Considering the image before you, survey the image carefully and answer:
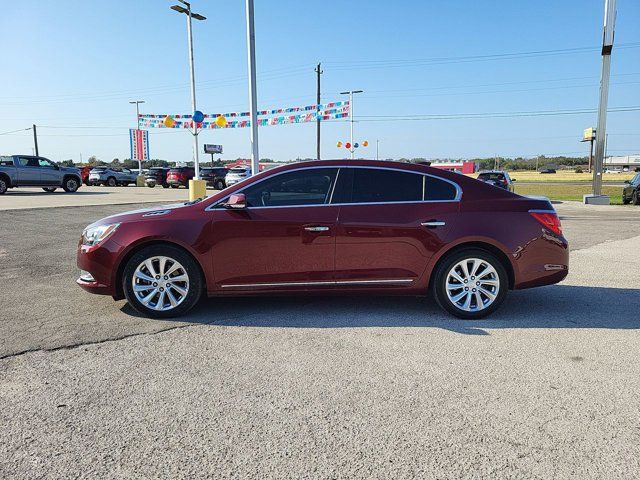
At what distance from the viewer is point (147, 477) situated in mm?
2412

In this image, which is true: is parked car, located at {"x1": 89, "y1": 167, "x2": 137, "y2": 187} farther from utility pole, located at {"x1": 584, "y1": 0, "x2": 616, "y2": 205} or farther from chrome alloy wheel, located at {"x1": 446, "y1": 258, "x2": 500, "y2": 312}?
chrome alloy wheel, located at {"x1": 446, "y1": 258, "x2": 500, "y2": 312}

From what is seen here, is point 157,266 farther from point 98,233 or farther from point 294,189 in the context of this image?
point 294,189

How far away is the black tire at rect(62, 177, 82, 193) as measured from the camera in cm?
2591

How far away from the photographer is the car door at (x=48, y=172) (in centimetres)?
2469

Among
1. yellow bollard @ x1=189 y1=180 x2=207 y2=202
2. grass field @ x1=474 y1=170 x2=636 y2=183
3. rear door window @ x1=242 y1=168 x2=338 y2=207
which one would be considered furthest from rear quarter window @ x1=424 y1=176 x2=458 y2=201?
grass field @ x1=474 y1=170 x2=636 y2=183

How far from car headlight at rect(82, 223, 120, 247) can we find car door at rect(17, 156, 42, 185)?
74.1 feet

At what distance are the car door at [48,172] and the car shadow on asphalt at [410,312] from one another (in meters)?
23.2

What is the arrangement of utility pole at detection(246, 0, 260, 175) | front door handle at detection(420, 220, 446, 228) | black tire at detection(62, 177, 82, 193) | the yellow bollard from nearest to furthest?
front door handle at detection(420, 220, 446, 228)
utility pole at detection(246, 0, 260, 175)
the yellow bollard
black tire at detection(62, 177, 82, 193)

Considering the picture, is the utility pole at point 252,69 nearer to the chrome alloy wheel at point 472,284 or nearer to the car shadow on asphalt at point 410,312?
the car shadow on asphalt at point 410,312

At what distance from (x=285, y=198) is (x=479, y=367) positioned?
8.04 ft

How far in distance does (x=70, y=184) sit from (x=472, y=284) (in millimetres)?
26123

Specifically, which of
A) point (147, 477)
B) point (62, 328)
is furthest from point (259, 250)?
point (147, 477)

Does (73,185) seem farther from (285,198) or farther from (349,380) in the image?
(349,380)

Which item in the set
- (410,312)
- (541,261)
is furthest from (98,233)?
(541,261)
